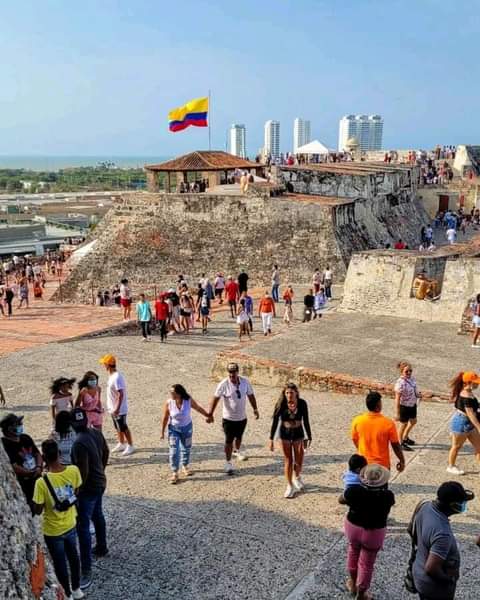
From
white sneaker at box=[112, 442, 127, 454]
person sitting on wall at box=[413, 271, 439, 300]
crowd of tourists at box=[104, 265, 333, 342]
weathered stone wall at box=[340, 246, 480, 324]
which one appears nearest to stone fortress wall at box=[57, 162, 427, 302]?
crowd of tourists at box=[104, 265, 333, 342]

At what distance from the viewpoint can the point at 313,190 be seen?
22.5 meters

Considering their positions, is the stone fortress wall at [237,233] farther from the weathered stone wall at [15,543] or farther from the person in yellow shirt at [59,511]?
the weathered stone wall at [15,543]

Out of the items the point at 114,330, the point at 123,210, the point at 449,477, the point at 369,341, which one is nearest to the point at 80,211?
the point at 123,210

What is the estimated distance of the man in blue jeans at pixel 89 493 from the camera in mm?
4266

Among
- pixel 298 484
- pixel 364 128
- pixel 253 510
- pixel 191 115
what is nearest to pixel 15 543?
pixel 253 510

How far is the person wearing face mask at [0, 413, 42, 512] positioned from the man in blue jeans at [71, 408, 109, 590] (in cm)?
27

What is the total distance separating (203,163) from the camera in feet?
77.7

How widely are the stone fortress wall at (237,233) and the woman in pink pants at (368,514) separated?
1556cm

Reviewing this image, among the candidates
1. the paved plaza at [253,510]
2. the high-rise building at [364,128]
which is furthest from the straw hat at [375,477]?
the high-rise building at [364,128]

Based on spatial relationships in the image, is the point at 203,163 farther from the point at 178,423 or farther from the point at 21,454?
the point at 21,454

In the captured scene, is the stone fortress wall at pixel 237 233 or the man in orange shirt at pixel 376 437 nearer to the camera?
the man in orange shirt at pixel 376 437

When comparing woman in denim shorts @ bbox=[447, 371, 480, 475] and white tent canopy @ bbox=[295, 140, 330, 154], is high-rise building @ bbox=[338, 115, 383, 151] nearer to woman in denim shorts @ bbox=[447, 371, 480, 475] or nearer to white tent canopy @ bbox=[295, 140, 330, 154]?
white tent canopy @ bbox=[295, 140, 330, 154]

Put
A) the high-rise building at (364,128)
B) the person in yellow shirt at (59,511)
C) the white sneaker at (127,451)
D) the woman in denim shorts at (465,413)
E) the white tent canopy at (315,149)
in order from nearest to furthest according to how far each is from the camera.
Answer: the person in yellow shirt at (59,511) < the woman in denim shorts at (465,413) < the white sneaker at (127,451) < the white tent canopy at (315,149) < the high-rise building at (364,128)

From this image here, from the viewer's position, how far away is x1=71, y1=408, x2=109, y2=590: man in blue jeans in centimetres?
427
